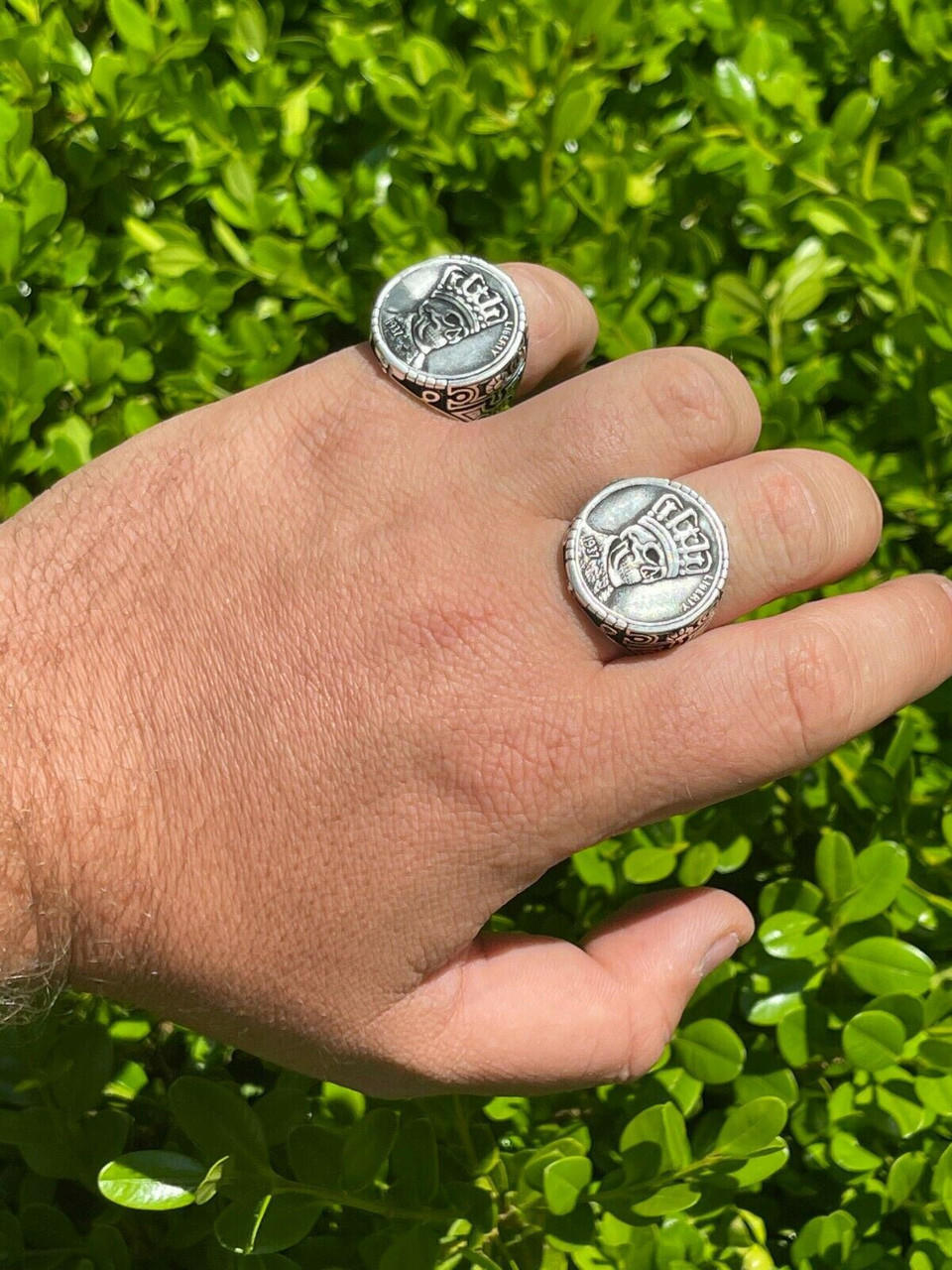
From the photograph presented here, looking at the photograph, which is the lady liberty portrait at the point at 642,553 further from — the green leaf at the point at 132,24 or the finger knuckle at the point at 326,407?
the green leaf at the point at 132,24

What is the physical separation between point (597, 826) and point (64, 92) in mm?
1199

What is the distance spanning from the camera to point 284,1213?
1312 millimetres

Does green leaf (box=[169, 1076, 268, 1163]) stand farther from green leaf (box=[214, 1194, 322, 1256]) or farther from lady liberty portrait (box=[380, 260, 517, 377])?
lady liberty portrait (box=[380, 260, 517, 377])

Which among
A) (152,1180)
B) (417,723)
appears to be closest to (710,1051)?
(417,723)

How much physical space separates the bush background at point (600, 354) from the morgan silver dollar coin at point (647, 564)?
0.31 meters

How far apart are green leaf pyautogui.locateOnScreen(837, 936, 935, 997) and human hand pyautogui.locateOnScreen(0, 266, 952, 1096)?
124 mm

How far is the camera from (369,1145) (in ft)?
4.27

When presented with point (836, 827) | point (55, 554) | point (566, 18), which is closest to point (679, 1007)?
point (836, 827)

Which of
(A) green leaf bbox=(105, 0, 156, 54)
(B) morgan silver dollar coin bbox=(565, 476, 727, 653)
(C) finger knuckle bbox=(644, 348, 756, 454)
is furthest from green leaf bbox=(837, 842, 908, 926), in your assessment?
(A) green leaf bbox=(105, 0, 156, 54)

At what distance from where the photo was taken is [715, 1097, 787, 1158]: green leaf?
1.30 metres

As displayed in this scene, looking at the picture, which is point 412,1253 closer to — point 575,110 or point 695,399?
point 695,399

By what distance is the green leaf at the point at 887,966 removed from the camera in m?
1.34

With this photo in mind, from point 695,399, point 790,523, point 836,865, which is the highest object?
point 695,399

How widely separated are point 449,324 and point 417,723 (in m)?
0.44
